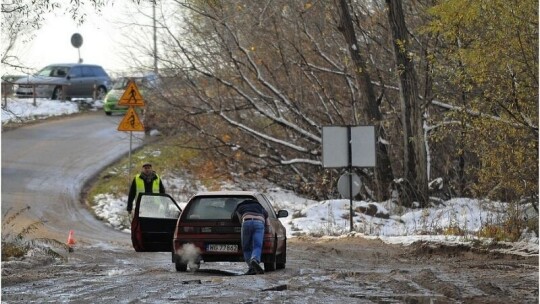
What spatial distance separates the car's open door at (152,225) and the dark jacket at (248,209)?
8.99 ft

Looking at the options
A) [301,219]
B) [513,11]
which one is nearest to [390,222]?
[301,219]

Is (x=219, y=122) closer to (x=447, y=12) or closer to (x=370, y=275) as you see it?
(x=447, y=12)

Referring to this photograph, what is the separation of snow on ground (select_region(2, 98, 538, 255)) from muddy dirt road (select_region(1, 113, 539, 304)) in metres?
0.94

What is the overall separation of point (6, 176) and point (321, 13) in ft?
37.4

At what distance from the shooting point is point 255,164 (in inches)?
1537

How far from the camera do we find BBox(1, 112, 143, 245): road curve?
2994cm

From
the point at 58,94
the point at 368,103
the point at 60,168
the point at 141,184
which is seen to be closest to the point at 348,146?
the point at 368,103

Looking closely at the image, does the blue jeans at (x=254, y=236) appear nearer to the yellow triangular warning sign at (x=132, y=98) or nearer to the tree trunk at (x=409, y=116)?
the yellow triangular warning sign at (x=132, y=98)

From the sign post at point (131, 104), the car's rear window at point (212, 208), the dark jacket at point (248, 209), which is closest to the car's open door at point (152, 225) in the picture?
the car's rear window at point (212, 208)

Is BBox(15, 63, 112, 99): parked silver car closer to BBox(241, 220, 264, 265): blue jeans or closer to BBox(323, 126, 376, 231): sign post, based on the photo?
BBox(323, 126, 376, 231): sign post

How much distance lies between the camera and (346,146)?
1070 inches

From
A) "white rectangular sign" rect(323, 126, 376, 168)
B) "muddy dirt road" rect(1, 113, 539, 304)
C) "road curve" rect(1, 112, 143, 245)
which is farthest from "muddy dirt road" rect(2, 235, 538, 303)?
"road curve" rect(1, 112, 143, 245)

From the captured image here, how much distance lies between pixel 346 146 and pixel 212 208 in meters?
9.63

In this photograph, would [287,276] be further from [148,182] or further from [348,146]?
[348,146]
